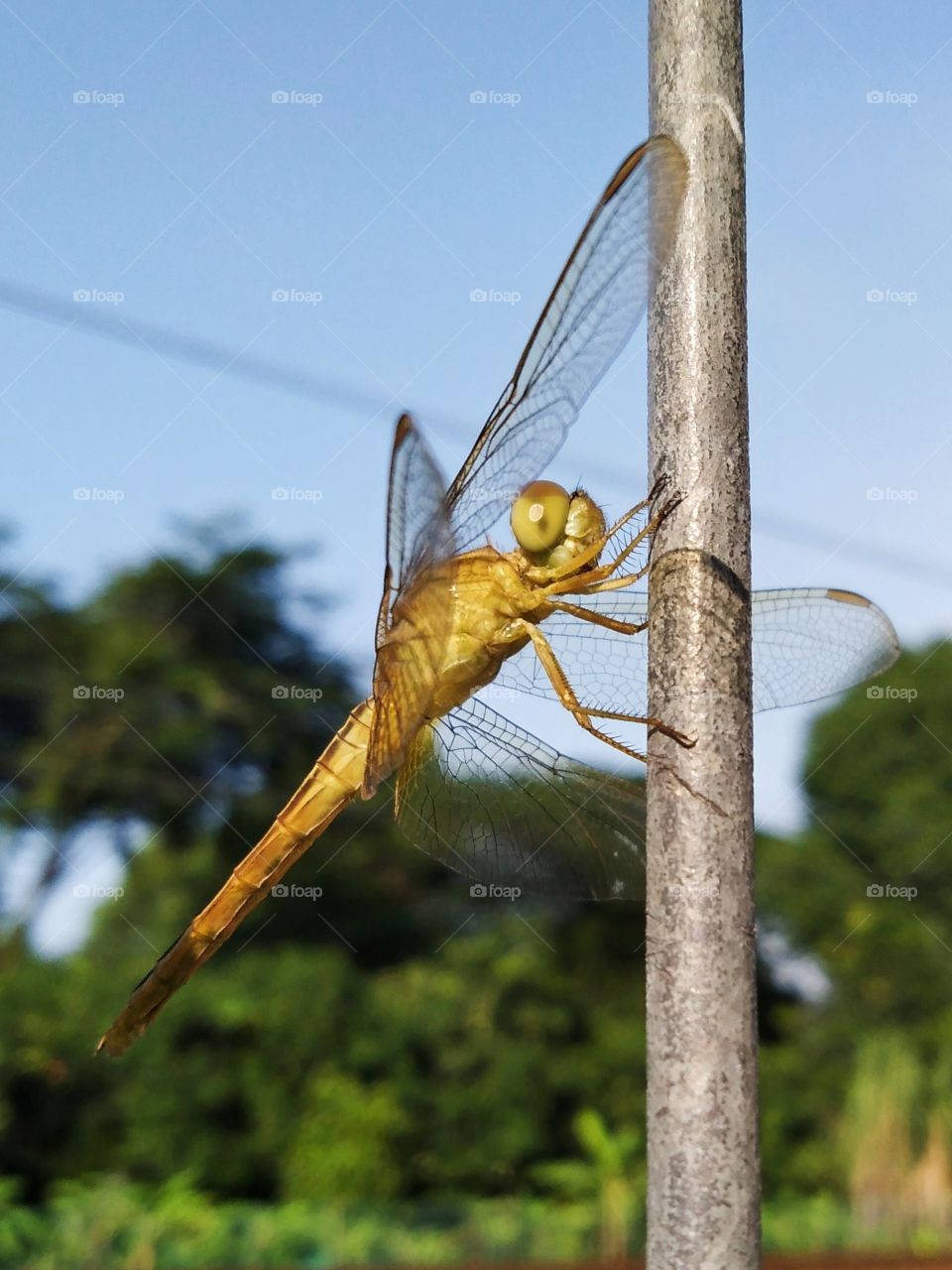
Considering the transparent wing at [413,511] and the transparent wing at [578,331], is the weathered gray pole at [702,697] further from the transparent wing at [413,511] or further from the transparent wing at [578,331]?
the transparent wing at [413,511]

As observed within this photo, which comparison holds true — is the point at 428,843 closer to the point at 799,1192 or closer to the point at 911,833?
the point at 799,1192

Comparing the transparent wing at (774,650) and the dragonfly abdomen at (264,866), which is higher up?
the transparent wing at (774,650)

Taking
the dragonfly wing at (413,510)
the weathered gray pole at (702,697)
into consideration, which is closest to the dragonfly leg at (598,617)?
the dragonfly wing at (413,510)

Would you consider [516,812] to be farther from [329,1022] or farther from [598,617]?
[329,1022]

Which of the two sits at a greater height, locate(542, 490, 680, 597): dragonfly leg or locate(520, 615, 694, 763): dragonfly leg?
locate(542, 490, 680, 597): dragonfly leg

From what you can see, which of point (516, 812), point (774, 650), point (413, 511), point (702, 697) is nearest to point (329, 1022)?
point (516, 812)

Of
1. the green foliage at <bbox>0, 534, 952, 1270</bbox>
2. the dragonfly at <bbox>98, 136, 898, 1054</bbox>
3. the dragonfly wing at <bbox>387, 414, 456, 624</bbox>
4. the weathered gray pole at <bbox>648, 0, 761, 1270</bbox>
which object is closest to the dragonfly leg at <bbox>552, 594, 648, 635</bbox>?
the dragonfly at <bbox>98, 136, 898, 1054</bbox>

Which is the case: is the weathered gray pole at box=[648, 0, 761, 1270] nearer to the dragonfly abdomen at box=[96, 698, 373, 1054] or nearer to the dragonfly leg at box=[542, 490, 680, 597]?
the dragonfly leg at box=[542, 490, 680, 597]
